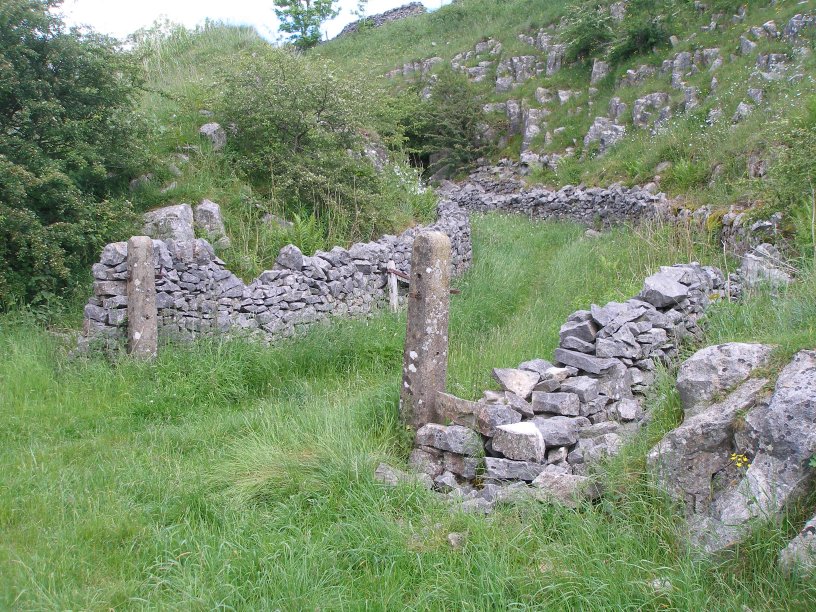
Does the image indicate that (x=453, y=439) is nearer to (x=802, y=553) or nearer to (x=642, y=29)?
(x=802, y=553)

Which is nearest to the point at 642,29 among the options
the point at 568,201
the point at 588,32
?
the point at 588,32

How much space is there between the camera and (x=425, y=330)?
5.75 m

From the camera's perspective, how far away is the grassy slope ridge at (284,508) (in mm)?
3492

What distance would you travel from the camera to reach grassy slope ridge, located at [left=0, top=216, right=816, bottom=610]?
349cm

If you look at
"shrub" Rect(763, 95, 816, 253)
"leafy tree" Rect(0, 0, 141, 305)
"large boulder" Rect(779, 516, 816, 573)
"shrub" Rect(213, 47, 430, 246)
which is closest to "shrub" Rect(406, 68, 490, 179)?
"shrub" Rect(213, 47, 430, 246)

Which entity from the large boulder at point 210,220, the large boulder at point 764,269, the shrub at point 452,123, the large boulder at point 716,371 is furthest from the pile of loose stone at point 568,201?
the large boulder at point 716,371

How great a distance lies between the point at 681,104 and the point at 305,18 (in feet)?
97.2

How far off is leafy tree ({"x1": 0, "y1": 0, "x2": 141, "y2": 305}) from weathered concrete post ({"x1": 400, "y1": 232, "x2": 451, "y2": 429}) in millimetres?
5834

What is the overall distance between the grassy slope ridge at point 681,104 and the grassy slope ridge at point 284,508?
25.6ft

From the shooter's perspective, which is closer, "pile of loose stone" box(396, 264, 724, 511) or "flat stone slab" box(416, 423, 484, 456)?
"pile of loose stone" box(396, 264, 724, 511)

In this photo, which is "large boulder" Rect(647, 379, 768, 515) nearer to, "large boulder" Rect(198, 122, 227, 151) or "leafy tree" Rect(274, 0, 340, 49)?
"large boulder" Rect(198, 122, 227, 151)

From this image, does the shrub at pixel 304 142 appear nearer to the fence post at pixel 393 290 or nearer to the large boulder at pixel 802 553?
the fence post at pixel 393 290

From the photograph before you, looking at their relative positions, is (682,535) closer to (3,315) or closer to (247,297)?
(247,297)

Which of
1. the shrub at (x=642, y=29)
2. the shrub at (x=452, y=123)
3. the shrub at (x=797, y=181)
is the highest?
the shrub at (x=642, y=29)
